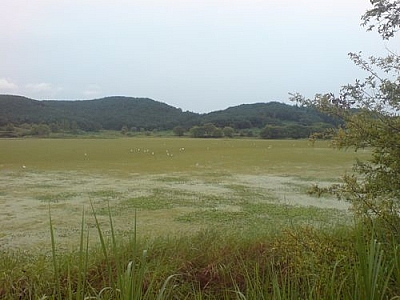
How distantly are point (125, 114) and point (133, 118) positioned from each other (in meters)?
1.01

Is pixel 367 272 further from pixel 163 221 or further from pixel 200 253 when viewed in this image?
pixel 163 221

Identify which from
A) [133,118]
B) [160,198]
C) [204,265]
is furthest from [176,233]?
[133,118]

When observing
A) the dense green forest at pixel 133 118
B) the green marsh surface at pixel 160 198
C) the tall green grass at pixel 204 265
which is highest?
the dense green forest at pixel 133 118

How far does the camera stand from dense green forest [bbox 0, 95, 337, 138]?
26.0 metres

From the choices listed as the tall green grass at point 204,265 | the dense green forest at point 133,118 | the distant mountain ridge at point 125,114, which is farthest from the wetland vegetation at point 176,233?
the distant mountain ridge at point 125,114

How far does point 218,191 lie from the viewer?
5832 millimetres

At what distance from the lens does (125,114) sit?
1460 inches

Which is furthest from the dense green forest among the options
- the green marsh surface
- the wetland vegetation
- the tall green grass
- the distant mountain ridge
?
the tall green grass

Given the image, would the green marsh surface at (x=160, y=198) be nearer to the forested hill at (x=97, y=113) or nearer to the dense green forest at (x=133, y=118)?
the dense green forest at (x=133, y=118)

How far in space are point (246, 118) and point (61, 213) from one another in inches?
1050

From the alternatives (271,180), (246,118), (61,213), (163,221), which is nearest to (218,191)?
(271,180)

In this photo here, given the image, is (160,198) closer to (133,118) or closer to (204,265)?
(204,265)

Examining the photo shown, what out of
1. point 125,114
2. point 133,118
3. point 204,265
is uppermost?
point 125,114

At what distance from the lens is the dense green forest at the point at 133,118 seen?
26.0 meters
